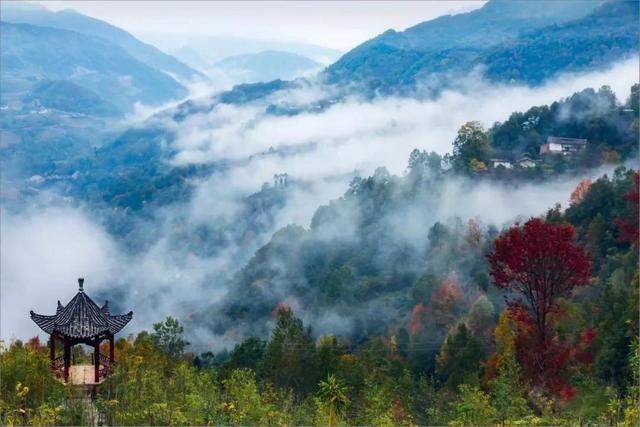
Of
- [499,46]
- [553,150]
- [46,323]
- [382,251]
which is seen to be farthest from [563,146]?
[499,46]

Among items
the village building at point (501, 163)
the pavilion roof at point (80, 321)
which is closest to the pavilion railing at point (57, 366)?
the pavilion roof at point (80, 321)

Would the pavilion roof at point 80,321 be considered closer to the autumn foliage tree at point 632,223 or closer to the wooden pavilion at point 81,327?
the wooden pavilion at point 81,327

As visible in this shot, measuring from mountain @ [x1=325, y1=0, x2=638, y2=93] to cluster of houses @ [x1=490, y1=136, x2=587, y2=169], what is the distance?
255 feet

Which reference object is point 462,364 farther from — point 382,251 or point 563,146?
point 563,146

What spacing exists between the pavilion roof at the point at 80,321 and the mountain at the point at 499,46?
11784 centimetres

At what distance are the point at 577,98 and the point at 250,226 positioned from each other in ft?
153

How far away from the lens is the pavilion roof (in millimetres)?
14719

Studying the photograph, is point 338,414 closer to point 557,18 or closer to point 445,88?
point 445,88

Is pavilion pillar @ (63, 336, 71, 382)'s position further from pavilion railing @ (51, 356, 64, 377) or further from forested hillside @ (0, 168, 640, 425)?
forested hillside @ (0, 168, 640, 425)

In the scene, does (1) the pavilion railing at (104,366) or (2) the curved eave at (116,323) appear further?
(2) the curved eave at (116,323)

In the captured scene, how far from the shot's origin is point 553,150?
162ft

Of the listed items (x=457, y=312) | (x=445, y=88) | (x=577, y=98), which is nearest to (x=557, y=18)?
(x=445, y=88)

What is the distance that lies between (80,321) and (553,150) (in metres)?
39.8

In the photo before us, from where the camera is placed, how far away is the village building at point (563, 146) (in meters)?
48.7
